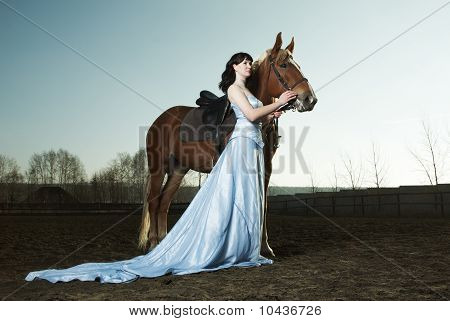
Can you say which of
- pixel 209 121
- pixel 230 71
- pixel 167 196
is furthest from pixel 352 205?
pixel 230 71

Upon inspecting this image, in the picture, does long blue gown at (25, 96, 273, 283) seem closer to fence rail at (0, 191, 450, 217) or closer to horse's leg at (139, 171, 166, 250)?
horse's leg at (139, 171, 166, 250)

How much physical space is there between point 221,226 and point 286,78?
1.85 m

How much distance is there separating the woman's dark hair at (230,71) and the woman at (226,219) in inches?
1.2

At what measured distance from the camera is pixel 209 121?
5.09 m

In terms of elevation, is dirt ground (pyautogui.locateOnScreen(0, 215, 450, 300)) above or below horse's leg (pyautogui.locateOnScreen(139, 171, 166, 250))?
below

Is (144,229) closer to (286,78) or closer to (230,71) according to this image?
(230,71)

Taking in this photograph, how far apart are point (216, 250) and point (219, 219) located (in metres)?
0.31

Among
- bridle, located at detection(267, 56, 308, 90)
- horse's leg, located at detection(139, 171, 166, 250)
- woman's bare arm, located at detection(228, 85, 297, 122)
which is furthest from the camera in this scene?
horse's leg, located at detection(139, 171, 166, 250)

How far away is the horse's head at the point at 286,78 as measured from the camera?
4262 millimetres

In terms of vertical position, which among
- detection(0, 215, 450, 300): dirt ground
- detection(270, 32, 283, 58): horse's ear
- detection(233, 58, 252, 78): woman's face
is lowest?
detection(0, 215, 450, 300): dirt ground

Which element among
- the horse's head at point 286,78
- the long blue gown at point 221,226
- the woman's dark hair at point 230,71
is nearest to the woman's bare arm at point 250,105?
the long blue gown at point 221,226

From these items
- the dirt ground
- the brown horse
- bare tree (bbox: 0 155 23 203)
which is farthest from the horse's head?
bare tree (bbox: 0 155 23 203)

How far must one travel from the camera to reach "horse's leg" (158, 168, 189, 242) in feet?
18.9

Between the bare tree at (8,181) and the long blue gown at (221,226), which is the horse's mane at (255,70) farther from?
the bare tree at (8,181)
